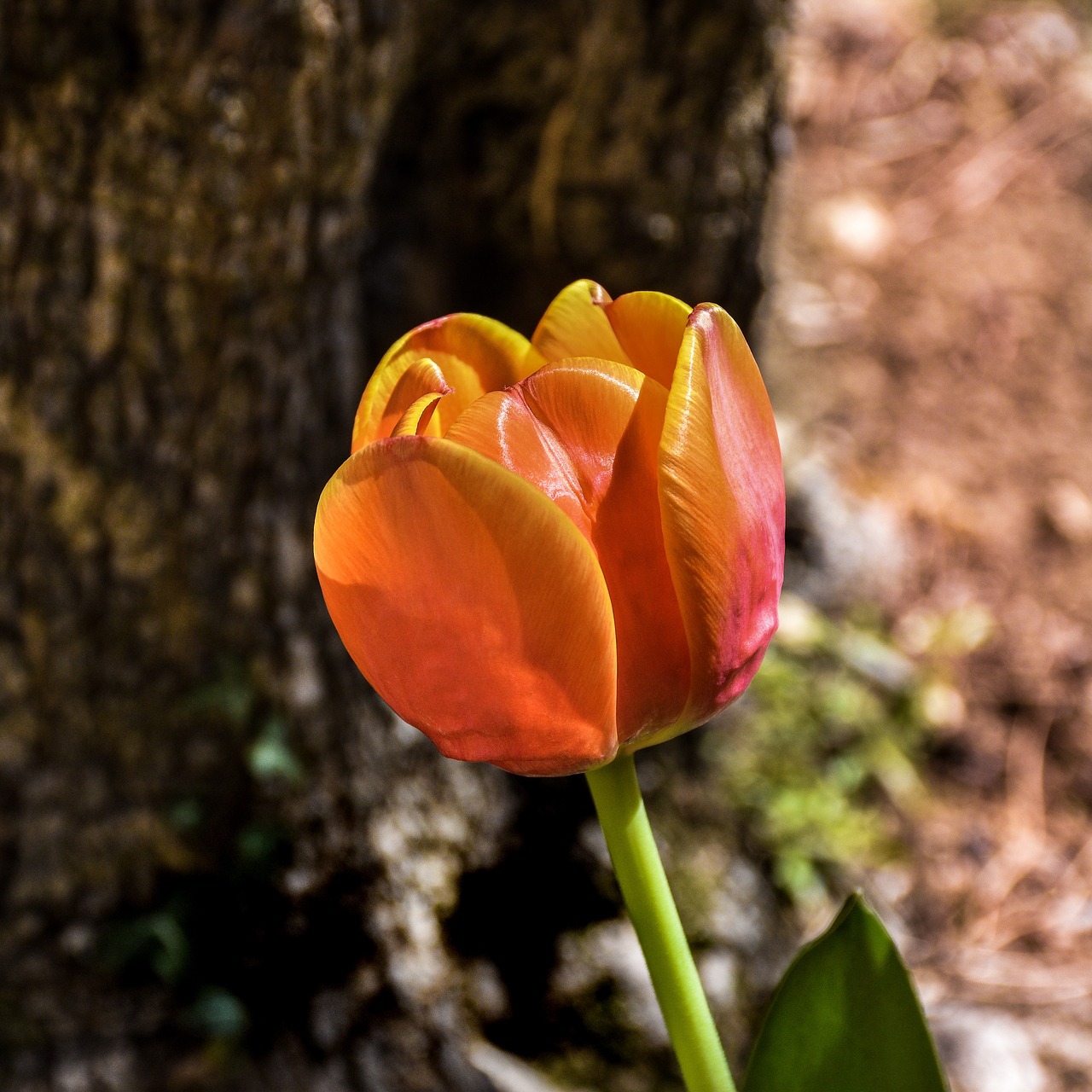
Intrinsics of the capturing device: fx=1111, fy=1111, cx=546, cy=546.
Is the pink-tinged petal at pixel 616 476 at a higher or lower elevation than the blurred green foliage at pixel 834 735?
higher

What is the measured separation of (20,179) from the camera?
3.17 ft

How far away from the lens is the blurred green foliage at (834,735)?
1.62m

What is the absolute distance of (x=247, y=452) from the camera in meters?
1.16

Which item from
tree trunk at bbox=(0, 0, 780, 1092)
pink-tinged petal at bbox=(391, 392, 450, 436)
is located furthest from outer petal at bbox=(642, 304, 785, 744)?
tree trunk at bbox=(0, 0, 780, 1092)

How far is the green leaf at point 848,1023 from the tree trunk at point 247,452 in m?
0.80

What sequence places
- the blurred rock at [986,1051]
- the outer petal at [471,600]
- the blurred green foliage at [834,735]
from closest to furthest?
the outer petal at [471,600] < the blurred rock at [986,1051] < the blurred green foliage at [834,735]

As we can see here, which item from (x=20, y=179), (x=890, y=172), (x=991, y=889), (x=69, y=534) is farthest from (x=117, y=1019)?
(x=890, y=172)

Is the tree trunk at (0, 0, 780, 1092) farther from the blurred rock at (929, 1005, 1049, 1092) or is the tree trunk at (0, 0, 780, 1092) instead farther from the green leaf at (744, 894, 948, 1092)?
the green leaf at (744, 894, 948, 1092)

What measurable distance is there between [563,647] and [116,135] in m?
0.75

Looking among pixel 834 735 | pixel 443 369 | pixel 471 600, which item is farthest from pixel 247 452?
pixel 834 735

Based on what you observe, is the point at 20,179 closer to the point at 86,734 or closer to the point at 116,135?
the point at 116,135

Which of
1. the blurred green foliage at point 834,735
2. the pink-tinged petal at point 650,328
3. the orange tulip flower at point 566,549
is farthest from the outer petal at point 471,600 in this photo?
the blurred green foliage at point 834,735

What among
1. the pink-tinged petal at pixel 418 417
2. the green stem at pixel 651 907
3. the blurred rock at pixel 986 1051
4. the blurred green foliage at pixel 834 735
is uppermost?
the pink-tinged petal at pixel 418 417

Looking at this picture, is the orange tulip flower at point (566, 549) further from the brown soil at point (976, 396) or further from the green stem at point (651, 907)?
the brown soil at point (976, 396)
